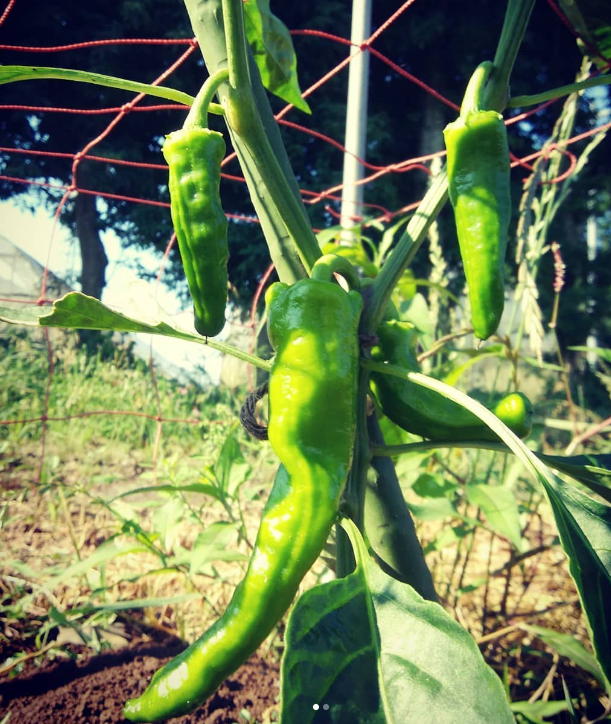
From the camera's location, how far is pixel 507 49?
47 cm

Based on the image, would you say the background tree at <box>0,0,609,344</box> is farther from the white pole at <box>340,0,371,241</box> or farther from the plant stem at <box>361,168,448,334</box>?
the plant stem at <box>361,168,448,334</box>

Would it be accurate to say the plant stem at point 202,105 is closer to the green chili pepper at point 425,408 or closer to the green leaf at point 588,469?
the green chili pepper at point 425,408

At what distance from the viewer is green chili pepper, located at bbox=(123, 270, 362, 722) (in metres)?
0.42

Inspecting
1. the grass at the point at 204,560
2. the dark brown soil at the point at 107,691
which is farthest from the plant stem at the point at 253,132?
the dark brown soil at the point at 107,691

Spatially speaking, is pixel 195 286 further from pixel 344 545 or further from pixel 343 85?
A: pixel 343 85

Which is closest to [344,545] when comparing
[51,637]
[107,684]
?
[107,684]

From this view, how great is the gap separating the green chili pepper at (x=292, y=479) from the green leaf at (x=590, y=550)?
20 cm

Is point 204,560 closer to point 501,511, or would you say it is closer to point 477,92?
point 501,511

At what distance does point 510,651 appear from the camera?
1.07 metres

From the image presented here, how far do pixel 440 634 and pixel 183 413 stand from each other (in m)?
2.93

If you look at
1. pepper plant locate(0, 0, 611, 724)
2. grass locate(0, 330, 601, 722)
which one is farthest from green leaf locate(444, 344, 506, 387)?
pepper plant locate(0, 0, 611, 724)

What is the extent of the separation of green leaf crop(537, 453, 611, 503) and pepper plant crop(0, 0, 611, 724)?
0.11m

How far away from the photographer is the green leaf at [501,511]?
0.87 m

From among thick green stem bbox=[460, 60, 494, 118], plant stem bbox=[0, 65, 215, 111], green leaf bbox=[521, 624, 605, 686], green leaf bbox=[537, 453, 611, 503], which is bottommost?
green leaf bbox=[521, 624, 605, 686]
